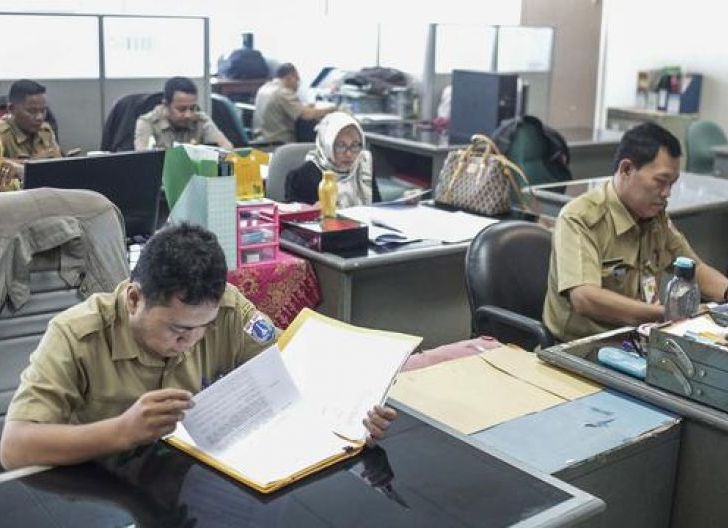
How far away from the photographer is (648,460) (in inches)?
67.2

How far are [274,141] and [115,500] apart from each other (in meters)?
4.97

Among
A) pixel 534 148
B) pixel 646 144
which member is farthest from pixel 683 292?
pixel 534 148

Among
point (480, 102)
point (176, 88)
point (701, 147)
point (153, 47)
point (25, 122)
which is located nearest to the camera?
point (25, 122)

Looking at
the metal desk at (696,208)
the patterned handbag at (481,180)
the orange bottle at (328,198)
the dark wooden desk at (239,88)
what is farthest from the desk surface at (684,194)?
the dark wooden desk at (239,88)

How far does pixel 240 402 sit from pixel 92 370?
0.92ft

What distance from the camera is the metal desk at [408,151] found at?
17.3ft

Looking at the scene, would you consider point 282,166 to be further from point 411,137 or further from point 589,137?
point 589,137

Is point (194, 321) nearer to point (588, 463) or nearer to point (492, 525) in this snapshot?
point (492, 525)

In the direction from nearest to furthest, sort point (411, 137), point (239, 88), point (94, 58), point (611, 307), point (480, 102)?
point (611, 307)
point (94, 58)
point (480, 102)
point (411, 137)
point (239, 88)

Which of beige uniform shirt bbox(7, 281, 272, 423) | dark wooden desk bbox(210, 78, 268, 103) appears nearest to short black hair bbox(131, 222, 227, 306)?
beige uniform shirt bbox(7, 281, 272, 423)

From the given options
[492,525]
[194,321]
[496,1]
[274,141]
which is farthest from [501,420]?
[496,1]

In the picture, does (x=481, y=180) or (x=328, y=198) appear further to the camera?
(x=481, y=180)

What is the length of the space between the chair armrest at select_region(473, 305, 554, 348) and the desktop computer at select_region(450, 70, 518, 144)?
9.68ft

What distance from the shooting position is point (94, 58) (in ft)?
16.3
